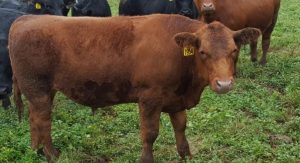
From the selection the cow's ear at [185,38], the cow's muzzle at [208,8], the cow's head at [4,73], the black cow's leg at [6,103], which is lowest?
the black cow's leg at [6,103]

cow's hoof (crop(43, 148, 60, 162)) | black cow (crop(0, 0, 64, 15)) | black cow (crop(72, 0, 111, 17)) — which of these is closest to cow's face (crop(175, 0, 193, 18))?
black cow (crop(72, 0, 111, 17))

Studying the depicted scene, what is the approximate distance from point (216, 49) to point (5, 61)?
3855mm

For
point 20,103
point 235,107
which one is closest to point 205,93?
point 235,107

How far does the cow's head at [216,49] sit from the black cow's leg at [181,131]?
797 mm

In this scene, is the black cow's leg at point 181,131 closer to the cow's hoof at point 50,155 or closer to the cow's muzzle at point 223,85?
the cow's muzzle at point 223,85

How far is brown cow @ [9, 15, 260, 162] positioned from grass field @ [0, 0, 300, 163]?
50 cm

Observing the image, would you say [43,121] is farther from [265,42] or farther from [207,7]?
[265,42]

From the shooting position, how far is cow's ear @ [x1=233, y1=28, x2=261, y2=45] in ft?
15.7

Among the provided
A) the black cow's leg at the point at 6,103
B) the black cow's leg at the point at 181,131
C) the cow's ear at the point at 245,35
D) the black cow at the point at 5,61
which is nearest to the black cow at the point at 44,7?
the black cow at the point at 5,61

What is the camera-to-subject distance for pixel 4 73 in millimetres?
7152

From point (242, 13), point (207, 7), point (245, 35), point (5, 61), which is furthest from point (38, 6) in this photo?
point (245, 35)

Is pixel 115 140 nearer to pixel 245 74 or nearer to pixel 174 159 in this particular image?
pixel 174 159

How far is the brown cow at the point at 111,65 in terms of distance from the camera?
16.7ft

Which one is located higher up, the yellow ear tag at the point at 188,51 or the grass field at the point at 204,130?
the yellow ear tag at the point at 188,51
